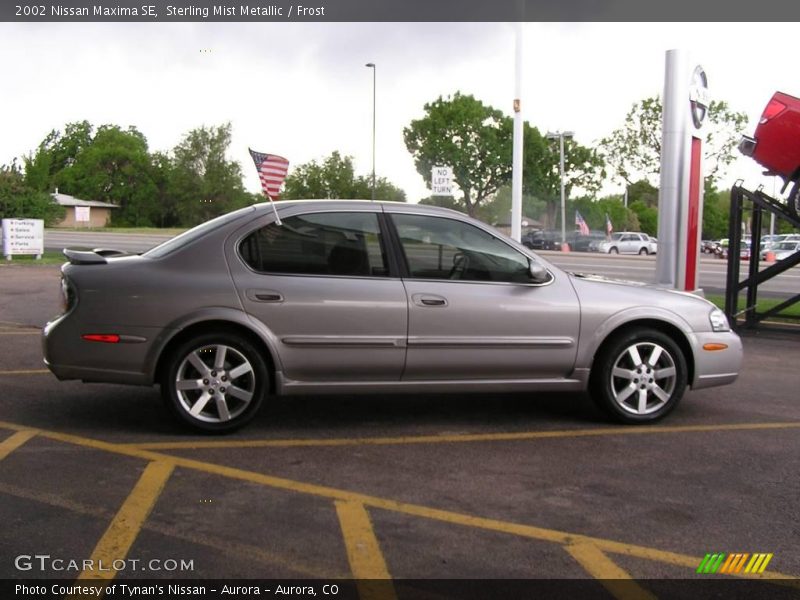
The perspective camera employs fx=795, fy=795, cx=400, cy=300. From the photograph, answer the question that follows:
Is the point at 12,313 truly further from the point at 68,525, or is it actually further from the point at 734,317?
the point at 734,317

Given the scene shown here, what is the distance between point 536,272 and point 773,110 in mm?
6384

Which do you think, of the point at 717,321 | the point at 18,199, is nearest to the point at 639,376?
the point at 717,321

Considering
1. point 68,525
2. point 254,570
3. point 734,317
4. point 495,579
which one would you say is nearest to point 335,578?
point 254,570

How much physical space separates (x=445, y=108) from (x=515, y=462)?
55439mm

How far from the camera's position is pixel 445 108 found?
5819cm

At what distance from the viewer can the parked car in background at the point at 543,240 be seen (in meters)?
52.6

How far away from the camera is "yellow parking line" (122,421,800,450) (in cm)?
512

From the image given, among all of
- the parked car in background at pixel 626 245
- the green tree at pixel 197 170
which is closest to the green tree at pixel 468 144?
the parked car in background at pixel 626 245

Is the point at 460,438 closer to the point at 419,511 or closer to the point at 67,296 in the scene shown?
the point at 419,511

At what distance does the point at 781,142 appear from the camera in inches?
402

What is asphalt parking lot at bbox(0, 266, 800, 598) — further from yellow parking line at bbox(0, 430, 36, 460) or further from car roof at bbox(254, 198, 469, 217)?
car roof at bbox(254, 198, 469, 217)

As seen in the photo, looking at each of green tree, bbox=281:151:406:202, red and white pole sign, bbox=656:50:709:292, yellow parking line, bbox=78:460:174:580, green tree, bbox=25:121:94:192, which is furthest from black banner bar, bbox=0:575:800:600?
green tree, bbox=25:121:94:192

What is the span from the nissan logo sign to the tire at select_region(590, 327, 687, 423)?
24.8ft

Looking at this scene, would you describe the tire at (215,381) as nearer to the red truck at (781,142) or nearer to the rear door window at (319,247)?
the rear door window at (319,247)
